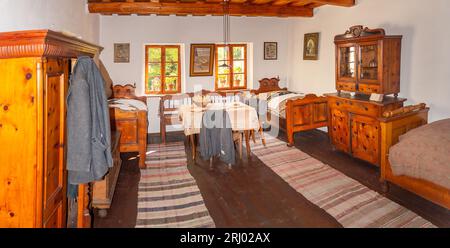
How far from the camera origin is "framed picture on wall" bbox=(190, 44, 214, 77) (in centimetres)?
740

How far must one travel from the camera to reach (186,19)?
7.26 meters

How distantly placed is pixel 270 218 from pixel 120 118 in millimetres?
2703

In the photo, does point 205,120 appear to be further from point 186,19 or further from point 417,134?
point 186,19

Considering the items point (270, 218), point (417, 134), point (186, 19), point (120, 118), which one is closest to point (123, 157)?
point (120, 118)

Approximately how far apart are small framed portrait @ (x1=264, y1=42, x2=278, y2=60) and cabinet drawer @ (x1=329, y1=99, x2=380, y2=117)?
9.58 feet

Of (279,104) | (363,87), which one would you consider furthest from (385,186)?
(279,104)

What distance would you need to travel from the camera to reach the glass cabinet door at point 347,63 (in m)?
5.28

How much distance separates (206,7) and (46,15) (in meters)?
3.91

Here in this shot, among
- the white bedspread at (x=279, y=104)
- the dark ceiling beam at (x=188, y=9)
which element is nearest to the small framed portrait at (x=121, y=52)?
the dark ceiling beam at (x=188, y=9)

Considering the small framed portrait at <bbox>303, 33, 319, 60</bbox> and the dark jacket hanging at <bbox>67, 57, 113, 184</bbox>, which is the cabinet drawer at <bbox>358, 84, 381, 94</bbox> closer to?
the small framed portrait at <bbox>303, 33, 319, 60</bbox>

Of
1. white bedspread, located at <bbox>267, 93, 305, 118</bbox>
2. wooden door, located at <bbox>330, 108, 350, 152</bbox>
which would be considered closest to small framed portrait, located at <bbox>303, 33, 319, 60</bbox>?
white bedspread, located at <bbox>267, 93, 305, 118</bbox>

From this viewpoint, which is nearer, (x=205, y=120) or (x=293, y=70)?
(x=205, y=120)

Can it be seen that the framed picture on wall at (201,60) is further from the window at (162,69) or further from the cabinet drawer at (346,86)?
the cabinet drawer at (346,86)

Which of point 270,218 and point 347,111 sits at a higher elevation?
point 347,111
